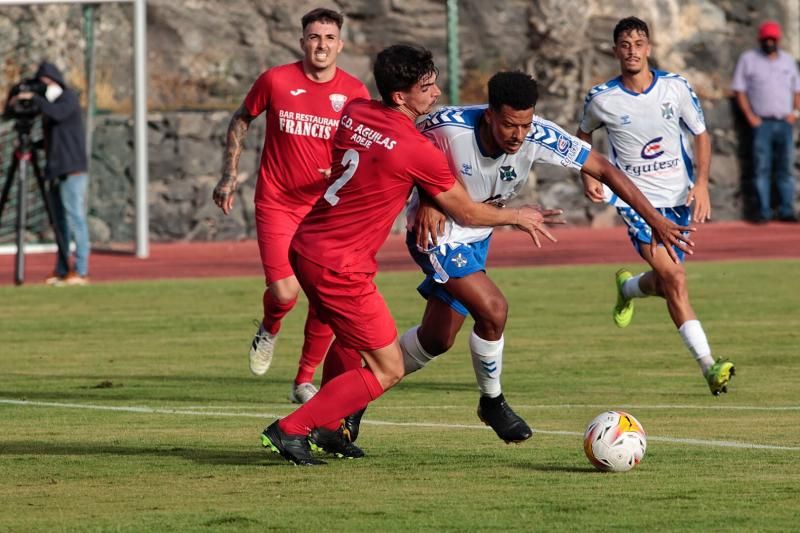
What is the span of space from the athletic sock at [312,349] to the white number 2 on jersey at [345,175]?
2.82 m

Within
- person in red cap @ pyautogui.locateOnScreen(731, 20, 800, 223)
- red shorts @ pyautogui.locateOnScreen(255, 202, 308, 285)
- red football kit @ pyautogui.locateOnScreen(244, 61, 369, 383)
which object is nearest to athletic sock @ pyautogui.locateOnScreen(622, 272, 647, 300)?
red football kit @ pyautogui.locateOnScreen(244, 61, 369, 383)

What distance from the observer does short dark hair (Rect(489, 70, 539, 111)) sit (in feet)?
25.0

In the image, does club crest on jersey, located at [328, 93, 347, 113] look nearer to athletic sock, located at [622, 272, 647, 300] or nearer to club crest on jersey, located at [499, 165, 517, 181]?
club crest on jersey, located at [499, 165, 517, 181]

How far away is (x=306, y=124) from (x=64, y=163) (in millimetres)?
8734

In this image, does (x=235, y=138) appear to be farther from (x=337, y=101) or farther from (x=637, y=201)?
(x=637, y=201)

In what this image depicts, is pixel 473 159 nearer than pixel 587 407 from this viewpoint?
Yes

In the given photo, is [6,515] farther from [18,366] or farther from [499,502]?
[18,366]

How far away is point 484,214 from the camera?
7.52 m

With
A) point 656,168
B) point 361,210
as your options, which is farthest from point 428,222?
point 656,168

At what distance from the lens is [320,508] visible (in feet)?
21.6

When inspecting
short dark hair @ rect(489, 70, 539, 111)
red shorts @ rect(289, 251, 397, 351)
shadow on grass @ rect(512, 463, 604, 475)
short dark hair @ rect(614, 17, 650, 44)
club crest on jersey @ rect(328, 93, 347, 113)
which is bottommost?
shadow on grass @ rect(512, 463, 604, 475)

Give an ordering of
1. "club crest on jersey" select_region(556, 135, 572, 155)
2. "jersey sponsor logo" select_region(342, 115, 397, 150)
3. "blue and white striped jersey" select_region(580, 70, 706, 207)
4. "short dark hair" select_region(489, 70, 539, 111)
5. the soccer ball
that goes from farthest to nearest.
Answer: "blue and white striped jersey" select_region(580, 70, 706, 207) → "club crest on jersey" select_region(556, 135, 572, 155) → "short dark hair" select_region(489, 70, 539, 111) → the soccer ball → "jersey sponsor logo" select_region(342, 115, 397, 150)

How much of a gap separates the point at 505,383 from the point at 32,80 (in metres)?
9.88

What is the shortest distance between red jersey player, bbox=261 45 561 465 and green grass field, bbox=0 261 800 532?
0.33 meters
